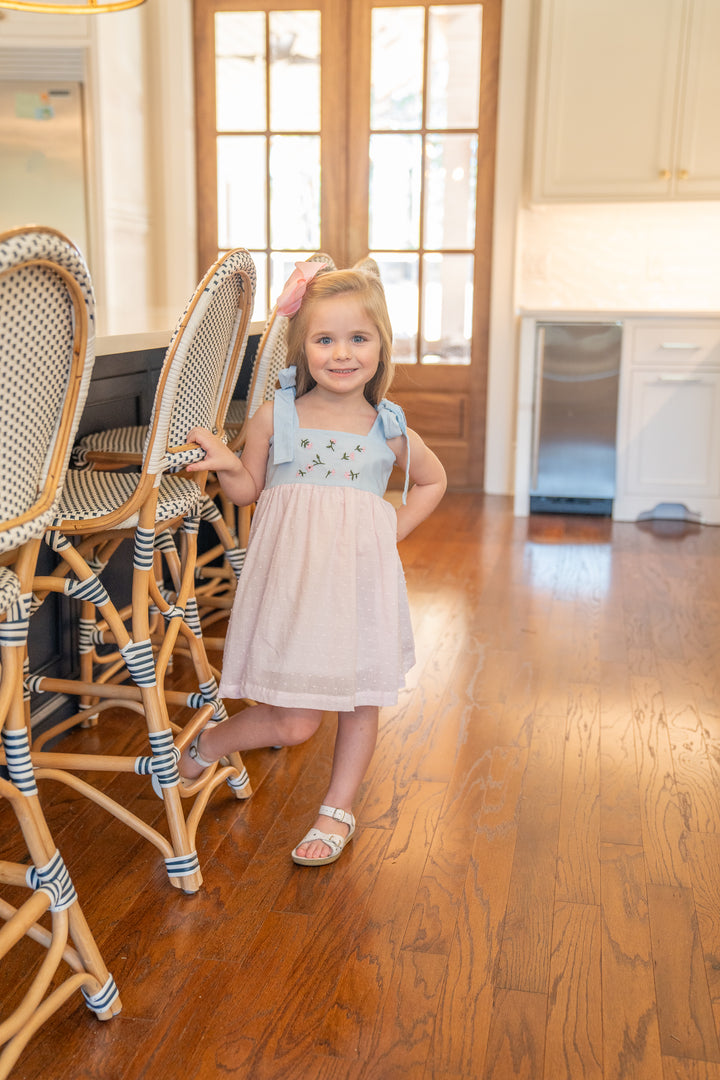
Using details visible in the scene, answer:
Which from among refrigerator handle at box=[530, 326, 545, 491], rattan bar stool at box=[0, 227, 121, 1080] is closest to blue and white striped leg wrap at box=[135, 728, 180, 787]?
rattan bar stool at box=[0, 227, 121, 1080]

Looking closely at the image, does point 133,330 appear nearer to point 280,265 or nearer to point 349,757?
point 349,757

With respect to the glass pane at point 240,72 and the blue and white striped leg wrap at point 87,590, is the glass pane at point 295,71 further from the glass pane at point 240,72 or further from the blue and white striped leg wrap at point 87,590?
the blue and white striped leg wrap at point 87,590

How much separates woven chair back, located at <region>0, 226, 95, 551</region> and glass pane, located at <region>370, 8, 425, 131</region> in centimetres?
393

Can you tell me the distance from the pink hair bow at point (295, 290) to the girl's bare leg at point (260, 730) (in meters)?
0.63

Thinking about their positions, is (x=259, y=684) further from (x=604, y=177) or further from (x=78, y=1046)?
(x=604, y=177)

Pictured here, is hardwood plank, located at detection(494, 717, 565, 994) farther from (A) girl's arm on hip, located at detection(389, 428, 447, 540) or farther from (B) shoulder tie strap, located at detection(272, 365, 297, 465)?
(B) shoulder tie strap, located at detection(272, 365, 297, 465)

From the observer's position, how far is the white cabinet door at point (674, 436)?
4.31 metres

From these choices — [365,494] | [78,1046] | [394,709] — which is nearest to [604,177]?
[394,709]

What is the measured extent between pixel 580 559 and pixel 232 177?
2546 millimetres

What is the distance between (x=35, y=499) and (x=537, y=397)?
11.2 ft

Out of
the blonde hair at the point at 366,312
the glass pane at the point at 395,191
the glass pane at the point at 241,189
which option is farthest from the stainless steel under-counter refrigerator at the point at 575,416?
the blonde hair at the point at 366,312

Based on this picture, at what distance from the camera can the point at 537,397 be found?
14.4 feet

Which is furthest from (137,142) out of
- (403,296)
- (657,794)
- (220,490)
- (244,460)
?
(657,794)

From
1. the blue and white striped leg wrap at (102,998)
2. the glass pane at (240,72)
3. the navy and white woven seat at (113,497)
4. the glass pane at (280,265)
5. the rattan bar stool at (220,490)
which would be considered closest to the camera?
A: the blue and white striped leg wrap at (102,998)
